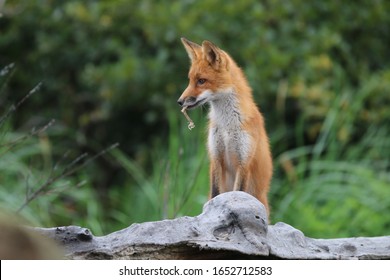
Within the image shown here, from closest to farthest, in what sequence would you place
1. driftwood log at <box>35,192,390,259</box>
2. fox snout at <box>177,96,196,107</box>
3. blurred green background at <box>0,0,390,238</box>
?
driftwood log at <box>35,192,390,259</box>, fox snout at <box>177,96,196,107</box>, blurred green background at <box>0,0,390,238</box>

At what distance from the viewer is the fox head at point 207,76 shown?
217 inches

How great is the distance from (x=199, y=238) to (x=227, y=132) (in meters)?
1.41

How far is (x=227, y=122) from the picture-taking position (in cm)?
554

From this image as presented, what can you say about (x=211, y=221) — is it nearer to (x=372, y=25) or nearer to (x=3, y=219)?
(x=3, y=219)

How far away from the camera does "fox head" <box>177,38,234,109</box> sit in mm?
5516

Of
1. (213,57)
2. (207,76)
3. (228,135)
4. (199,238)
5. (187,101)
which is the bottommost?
(199,238)

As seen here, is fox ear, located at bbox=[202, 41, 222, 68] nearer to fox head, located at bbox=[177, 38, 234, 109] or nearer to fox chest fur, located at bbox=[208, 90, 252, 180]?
fox head, located at bbox=[177, 38, 234, 109]

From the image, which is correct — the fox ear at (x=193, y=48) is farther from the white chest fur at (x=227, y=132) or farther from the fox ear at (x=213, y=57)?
the white chest fur at (x=227, y=132)

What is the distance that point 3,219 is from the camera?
1.93 metres

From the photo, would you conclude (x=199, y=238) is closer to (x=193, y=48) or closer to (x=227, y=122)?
(x=227, y=122)

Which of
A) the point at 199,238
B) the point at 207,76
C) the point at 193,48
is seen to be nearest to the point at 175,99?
the point at 193,48

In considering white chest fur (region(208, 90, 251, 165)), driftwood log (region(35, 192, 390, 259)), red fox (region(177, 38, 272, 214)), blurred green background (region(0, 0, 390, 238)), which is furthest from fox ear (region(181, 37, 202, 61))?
blurred green background (region(0, 0, 390, 238))

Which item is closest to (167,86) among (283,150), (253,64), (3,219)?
(253,64)

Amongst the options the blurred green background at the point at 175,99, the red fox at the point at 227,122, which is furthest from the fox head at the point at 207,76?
the blurred green background at the point at 175,99
